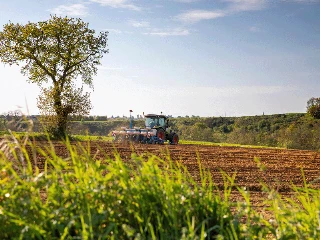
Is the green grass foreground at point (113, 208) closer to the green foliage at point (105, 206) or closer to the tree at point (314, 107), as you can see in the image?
the green foliage at point (105, 206)

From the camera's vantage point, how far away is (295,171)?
1625cm

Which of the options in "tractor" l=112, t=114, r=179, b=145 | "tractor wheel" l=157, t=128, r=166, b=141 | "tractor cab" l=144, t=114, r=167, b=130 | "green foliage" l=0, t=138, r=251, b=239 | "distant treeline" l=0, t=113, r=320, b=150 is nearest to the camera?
"green foliage" l=0, t=138, r=251, b=239

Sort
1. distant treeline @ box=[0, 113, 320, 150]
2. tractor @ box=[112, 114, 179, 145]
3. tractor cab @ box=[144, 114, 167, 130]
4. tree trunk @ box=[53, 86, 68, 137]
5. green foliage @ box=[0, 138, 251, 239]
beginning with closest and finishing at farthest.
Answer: green foliage @ box=[0, 138, 251, 239] < tractor @ box=[112, 114, 179, 145] < tractor cab @ box=[144, 114, 167, 130] < tree trunk @ box=[53, 86, 68, 137] < distant treeline @ box=[0, 113, 320, 150]

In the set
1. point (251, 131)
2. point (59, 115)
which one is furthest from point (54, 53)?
point (251, 131)

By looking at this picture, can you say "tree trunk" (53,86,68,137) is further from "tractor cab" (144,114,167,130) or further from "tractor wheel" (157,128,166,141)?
"tractor wheel" (157,128,166,141)

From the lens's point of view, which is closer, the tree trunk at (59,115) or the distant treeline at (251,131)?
the tree trunk at (59,115)

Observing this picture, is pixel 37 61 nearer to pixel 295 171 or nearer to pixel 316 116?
pixel 295 171

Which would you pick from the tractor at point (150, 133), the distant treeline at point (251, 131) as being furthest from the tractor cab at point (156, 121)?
the distant treeline at point (251, 131)

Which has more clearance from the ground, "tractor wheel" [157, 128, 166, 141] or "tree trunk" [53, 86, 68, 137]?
"tree trunk" [53, 86, 68, 137]

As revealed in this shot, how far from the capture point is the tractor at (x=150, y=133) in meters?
30.3

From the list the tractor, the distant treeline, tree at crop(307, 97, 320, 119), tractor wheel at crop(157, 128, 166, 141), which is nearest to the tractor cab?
the tractor

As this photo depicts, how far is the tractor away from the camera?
99.6ft

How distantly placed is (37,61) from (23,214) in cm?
3369

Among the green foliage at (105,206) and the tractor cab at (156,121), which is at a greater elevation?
the tractor cab at (156,121)
